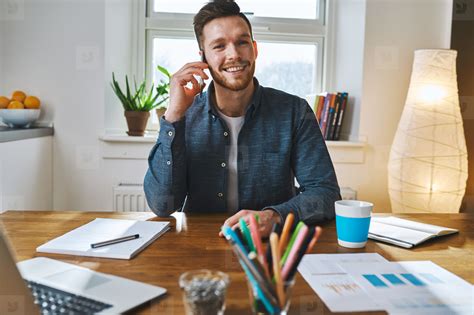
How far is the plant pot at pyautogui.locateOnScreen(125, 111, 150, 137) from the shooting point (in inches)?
98.8

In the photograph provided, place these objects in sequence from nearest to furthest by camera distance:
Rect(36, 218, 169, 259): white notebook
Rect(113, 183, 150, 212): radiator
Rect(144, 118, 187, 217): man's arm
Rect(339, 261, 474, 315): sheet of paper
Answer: Rect(339, 261, 474, 315): sheet of paper, Rect(36, 218, 169, 259): white notebook, Rect(144, 118, 187, 217): man's arm, Rect(113, 183, 150, 212): radiator

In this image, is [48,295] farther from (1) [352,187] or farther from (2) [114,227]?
(1) [352,187]

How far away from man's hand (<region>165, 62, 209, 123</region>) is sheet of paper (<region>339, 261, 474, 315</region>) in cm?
74

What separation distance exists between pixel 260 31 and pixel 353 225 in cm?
200

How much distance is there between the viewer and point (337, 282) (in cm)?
80

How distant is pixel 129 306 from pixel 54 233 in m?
0.50

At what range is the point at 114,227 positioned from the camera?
1.14 metres

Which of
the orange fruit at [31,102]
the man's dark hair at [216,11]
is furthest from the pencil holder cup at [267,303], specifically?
the orange fruit at [31,102]

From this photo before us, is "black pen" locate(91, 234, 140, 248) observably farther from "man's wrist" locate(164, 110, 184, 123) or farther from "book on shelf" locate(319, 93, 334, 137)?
"book on shelf" locate(319, 93, 334, 137)

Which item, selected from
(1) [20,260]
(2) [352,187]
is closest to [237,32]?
(1) [20,260]

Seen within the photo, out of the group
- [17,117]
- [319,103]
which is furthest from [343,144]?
[17,117]

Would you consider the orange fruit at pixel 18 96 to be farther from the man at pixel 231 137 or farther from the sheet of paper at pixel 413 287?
the sheet of paper at pixel 413 287

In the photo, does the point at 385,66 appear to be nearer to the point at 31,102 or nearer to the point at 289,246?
the point at 31,102

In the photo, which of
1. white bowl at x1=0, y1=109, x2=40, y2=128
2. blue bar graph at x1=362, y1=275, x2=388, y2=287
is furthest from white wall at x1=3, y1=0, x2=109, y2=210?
blue bar graph at x1=362, y1=275, x2=388, y2=287
